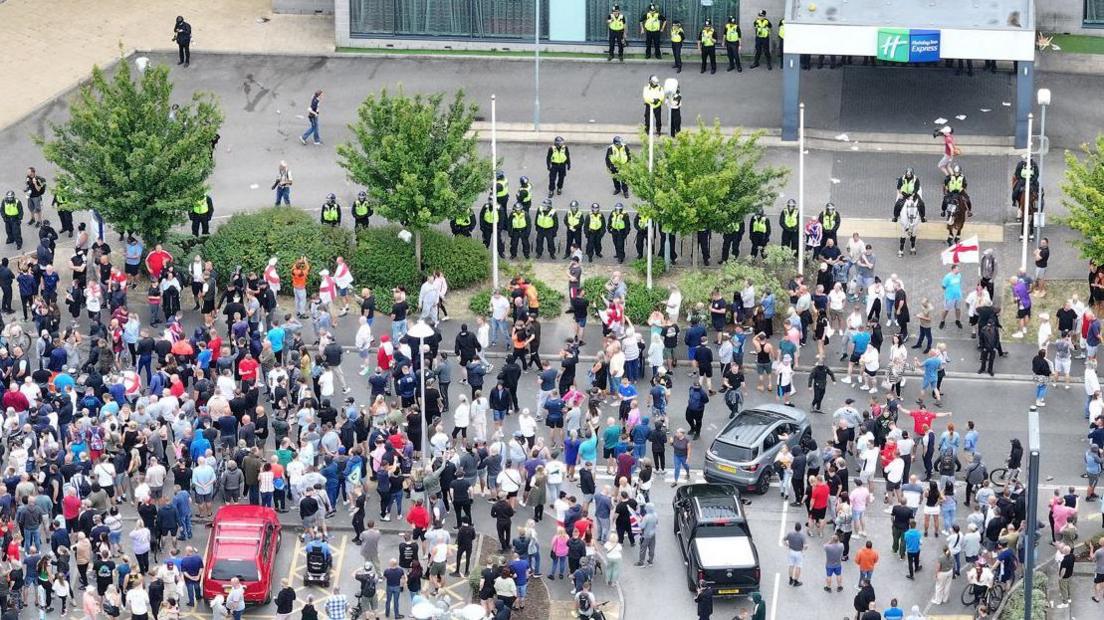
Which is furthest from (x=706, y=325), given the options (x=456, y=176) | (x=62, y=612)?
(x=62, y=612)

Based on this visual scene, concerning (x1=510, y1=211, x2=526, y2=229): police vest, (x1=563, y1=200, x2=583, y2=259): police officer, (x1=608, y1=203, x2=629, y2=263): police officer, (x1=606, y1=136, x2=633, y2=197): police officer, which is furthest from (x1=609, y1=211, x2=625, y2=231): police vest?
(x1=510, y1=211, x2=526, y2=229): police vest

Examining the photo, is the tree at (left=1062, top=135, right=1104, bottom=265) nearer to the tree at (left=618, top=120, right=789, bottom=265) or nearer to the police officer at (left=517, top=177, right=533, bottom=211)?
the tree at (left=618, top=120, right=789, bottom=265)

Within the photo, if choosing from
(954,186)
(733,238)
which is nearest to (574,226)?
(733,238)

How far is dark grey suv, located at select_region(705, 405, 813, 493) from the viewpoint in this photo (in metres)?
46.5

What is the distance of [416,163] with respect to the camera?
5316cm

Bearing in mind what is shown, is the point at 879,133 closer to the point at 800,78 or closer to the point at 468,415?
the point at 800,78

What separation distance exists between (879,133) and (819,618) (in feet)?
65.5

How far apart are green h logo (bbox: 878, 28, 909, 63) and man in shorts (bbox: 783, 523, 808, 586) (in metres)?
17.5

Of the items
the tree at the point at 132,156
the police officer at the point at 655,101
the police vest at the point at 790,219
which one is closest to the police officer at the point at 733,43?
the police officer at the point at 655,101

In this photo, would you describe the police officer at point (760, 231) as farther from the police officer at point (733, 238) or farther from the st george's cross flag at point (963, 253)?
the st george's cross flag at point (963, 253)

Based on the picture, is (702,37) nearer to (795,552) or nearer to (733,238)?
(733,238)

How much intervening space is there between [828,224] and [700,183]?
10.9 feet

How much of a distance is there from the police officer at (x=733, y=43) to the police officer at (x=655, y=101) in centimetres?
351

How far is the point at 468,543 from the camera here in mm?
44750
